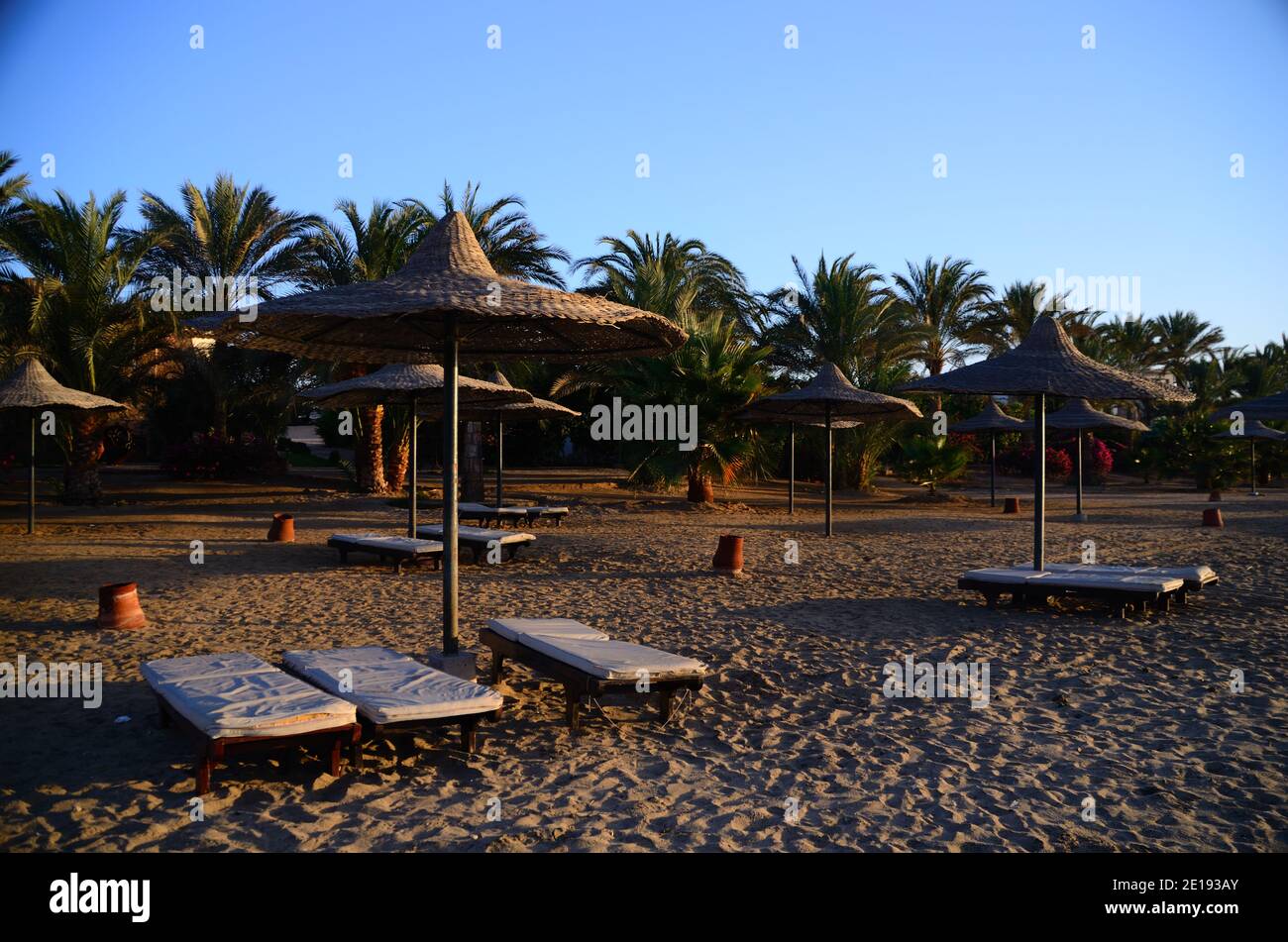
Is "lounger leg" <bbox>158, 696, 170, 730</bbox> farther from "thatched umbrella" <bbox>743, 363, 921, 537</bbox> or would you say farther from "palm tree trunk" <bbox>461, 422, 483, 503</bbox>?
"palm tree trunk" <bbox>461, 422, 483, 503</bbox>

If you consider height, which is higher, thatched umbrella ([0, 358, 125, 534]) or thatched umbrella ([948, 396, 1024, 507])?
thatched umbrella ([0, 358, 125, 534])

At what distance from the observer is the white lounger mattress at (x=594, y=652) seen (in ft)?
16.6

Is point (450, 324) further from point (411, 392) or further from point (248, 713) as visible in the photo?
point (411, 392)

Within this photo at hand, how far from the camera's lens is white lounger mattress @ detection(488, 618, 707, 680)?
5047mm

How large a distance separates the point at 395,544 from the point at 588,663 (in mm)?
6812

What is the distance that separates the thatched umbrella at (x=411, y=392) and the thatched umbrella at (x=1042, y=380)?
6.06 m

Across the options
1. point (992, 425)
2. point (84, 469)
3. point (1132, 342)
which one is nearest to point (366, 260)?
point (84, 469)

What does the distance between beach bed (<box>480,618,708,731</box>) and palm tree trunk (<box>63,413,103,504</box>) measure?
16446mm

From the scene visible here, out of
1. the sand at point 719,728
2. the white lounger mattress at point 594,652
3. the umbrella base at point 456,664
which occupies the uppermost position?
the white lounger mattress at point 594,652

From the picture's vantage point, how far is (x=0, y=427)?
24.7m

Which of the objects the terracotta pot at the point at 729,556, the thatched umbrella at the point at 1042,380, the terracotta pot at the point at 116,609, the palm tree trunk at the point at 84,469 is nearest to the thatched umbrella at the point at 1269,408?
the thatched umbrella at the point at 1042,380

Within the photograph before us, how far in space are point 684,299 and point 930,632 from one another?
15703mm

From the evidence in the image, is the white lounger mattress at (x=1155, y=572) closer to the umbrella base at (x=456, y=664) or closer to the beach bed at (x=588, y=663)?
the beach bed at (x=588, y=663)

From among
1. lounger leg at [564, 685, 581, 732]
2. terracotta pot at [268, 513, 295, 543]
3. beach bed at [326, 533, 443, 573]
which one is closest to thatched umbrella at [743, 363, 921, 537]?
beach bed at [326, 533, 443, 573]
